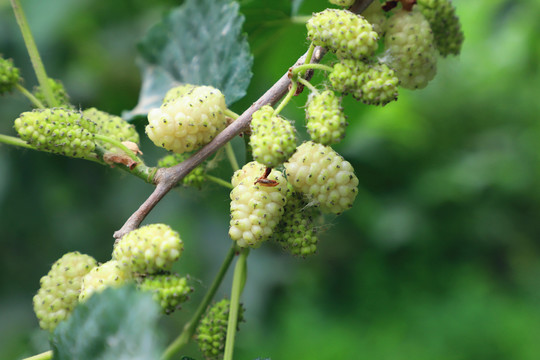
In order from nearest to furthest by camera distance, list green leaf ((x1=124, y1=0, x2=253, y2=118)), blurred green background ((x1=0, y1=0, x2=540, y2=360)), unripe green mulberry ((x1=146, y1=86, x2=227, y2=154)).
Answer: unripe green mulberry ((x1=146, y1=86, x2=227, y2=154)), green leaf ((x1=124, y1=0, x2=253, y2=118)), blurred green background ((x1=0, y1=0, x2=540, y2=360))

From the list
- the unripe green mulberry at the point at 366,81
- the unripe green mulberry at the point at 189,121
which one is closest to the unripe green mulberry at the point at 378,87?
the unripe green mulberry at the point at 366,81

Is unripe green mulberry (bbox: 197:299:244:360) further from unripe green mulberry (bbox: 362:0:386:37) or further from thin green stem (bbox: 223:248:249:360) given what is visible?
unripe green mulberry (bbox: 362:0:386:37)

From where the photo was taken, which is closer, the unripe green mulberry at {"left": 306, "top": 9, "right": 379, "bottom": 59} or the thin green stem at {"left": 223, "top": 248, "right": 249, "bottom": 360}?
the unripe green mulberry at {"left": 306, "top": 9, "right": 379, "bottom": 59}

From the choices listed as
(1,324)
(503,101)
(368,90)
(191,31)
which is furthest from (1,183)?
(503,101)

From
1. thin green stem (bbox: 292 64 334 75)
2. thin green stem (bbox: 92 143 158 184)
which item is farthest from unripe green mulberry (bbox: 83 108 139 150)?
thin green stem (bbox: 292 64 334 75)

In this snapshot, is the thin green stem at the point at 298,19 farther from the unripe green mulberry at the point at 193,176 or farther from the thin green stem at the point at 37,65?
the thin green stem at the point at 37,65

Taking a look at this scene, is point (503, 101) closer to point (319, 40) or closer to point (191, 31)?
point (191, 31)

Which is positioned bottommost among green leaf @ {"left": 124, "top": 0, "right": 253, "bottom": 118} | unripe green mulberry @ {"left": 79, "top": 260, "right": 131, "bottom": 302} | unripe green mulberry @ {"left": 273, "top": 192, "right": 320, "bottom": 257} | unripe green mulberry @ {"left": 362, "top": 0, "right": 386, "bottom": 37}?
unripe green mulberry @ {"left": 79, "top": 260, "right": 131, "bottom": 302}
